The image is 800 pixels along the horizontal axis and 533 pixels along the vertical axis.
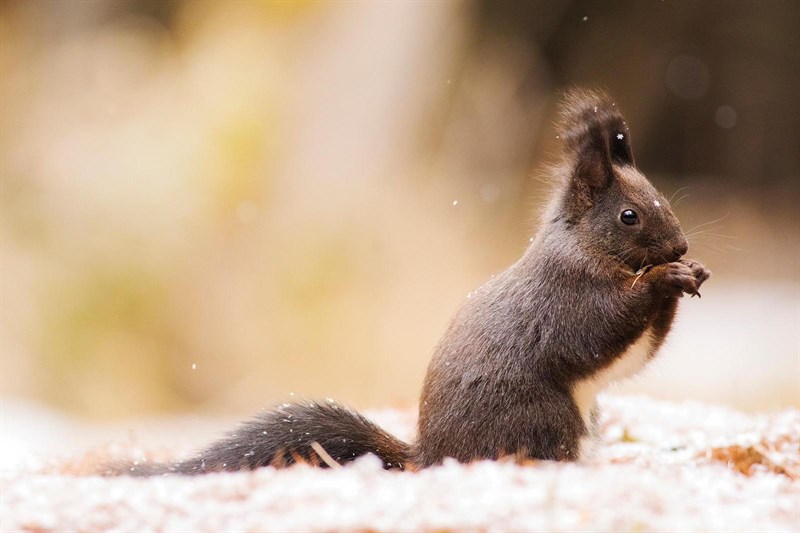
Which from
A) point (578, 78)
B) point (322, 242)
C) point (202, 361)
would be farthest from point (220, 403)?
point (578, 78)

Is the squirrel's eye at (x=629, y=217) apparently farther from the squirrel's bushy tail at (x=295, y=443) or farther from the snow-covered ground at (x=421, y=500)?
the squirrel's bushy tail at (x=295, y=443)

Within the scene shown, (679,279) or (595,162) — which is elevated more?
(595,162)

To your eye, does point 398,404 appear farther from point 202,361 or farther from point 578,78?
point 578,78

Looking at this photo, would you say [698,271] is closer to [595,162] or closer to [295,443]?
[595,162]

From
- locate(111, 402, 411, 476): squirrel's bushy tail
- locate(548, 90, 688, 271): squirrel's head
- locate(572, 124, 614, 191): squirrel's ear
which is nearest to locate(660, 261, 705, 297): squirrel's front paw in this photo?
locate(548, 90, 688, 271): squirrel's head

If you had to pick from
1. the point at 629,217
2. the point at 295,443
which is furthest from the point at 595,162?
the point at 295,443
